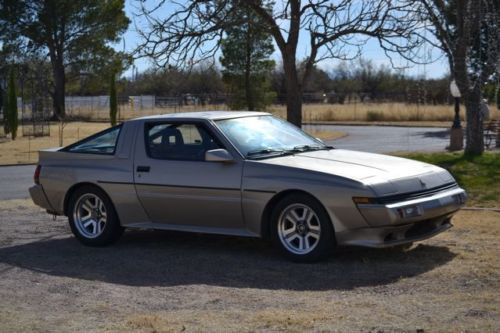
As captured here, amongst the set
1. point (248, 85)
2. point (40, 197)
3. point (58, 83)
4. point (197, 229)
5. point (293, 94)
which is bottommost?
point (197, 229)

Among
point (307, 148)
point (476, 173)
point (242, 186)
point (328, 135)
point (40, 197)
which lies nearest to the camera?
point (242, 186)

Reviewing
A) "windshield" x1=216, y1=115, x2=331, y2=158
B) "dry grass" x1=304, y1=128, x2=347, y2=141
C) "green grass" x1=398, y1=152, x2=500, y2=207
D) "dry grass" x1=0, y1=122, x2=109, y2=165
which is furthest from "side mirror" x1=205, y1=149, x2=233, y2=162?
"dry grass" x1=304, y1=128, x2=347, y2=141

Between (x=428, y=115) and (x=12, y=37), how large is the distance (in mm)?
27704


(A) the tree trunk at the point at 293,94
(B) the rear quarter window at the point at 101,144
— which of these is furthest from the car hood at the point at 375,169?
(A) the tree trunk at the point at 293,94

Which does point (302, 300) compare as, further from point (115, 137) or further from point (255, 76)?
point (255, 76)

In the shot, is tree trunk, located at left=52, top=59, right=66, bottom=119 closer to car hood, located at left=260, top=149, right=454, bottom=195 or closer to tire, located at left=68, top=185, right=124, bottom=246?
tire, located at left=68, top=185, right=124, bottom=246

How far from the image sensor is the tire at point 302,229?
25.8ft

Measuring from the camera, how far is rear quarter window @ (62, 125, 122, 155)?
9.48 m

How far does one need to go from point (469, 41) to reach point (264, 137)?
7.85m

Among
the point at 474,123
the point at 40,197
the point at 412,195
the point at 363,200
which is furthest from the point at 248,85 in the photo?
the point at 363,200

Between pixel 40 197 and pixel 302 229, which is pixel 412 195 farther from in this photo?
pixel 40 197

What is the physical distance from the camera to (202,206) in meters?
8.60

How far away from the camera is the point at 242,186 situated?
832 cm

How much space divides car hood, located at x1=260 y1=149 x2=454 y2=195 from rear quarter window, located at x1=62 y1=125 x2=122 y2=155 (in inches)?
82.5
